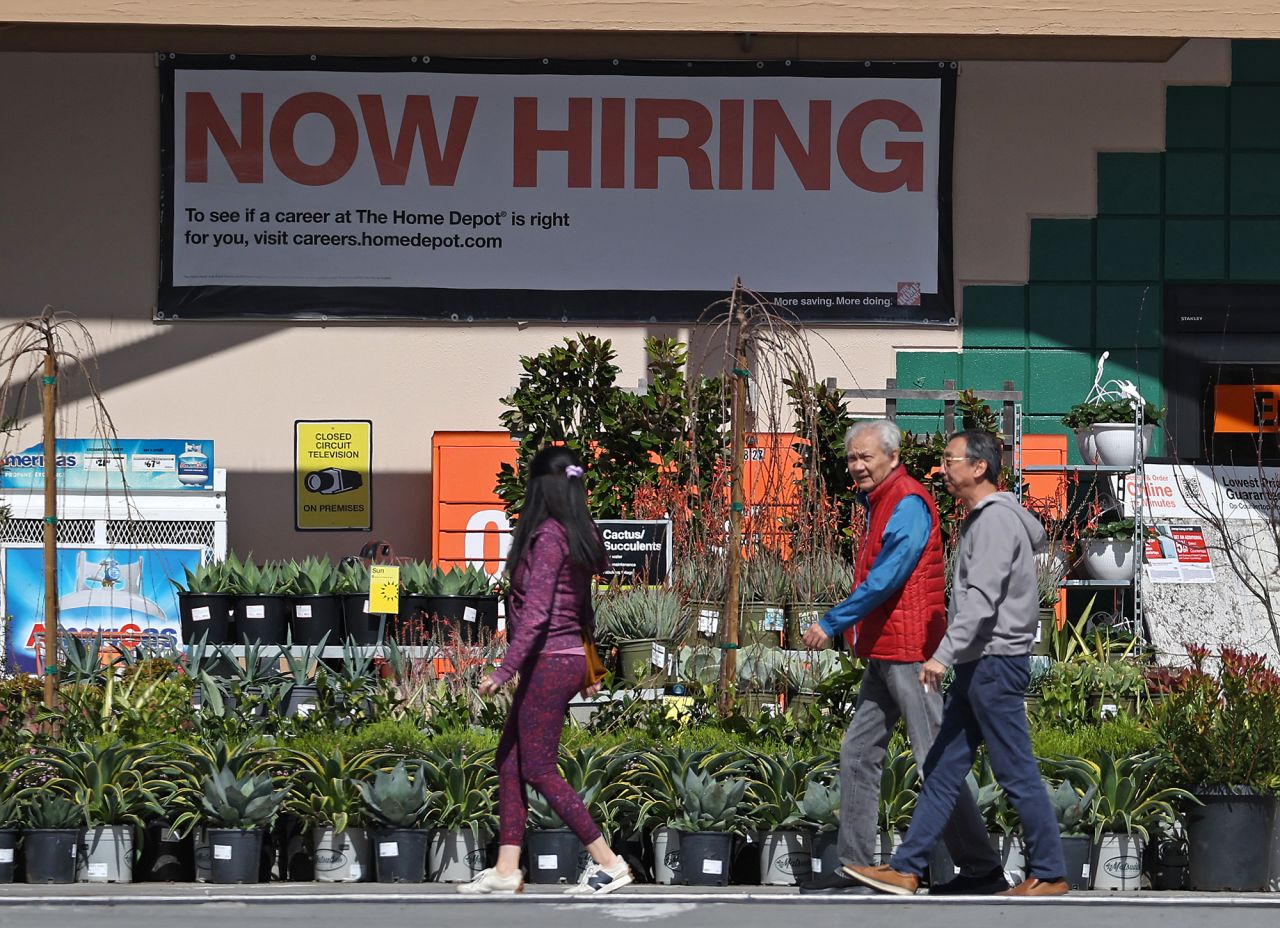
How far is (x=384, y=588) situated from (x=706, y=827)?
121 inches

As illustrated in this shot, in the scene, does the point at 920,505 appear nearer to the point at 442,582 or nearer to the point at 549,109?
the point at 442,582

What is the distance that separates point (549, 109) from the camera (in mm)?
12227

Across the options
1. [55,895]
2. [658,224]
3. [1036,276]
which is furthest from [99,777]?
[1036,276]

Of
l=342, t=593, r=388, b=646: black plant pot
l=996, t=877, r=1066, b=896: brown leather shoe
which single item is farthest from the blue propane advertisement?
l=996, t=877, r=1066, b=896: brown leather shoe

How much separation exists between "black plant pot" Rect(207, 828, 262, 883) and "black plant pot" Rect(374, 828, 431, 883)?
45 cm

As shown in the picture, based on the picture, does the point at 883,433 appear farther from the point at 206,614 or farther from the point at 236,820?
the point at 206,614

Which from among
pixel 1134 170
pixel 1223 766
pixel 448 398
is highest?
pixel 1134 170

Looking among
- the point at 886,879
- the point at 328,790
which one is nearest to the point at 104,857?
the point at 328,790

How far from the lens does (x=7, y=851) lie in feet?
21.7

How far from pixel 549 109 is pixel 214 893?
281 inches

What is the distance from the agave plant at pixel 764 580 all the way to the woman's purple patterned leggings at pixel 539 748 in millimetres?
3435

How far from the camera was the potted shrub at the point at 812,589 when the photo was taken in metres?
9.38

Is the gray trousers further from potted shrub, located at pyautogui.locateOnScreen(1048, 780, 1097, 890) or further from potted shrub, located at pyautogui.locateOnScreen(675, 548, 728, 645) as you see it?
potted shrub, located at pyautogui.locateOnScreen(675, 548, 728, 645)

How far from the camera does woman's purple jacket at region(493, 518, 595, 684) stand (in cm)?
616
